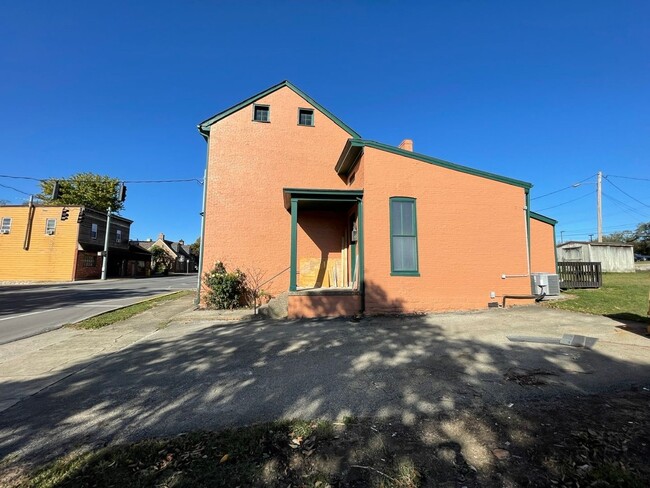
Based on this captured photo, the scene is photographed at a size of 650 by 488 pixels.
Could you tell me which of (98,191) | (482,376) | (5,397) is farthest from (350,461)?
(98,191)

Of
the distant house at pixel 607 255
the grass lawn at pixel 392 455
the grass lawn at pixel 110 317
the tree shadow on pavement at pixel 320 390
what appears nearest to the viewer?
the grass lawn at pixel 392 455

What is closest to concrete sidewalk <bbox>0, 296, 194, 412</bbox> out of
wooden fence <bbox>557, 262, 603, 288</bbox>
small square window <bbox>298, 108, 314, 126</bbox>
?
small square window <bbox>298, 108, 314, 126</bbox>

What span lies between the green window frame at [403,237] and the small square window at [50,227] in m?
37.5

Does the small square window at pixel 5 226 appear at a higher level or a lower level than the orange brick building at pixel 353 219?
higher

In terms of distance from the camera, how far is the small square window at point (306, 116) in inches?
541

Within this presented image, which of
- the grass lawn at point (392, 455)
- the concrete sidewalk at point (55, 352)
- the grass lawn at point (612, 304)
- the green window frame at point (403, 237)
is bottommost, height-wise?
the concrete sidewalk at point (55, 352)

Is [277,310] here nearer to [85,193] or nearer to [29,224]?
[29,224]

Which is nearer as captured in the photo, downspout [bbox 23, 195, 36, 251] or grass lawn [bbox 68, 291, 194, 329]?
grass lawn [bbox 68, 291, 194, 329]

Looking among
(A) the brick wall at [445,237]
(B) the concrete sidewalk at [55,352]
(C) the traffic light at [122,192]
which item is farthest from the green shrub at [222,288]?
(C) the traffic light at [122,192]

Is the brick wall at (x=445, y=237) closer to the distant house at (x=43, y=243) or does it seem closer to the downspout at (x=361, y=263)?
the downspout at (x=361, y=263)

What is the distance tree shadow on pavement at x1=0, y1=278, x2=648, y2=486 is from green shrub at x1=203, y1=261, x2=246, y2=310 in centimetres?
465

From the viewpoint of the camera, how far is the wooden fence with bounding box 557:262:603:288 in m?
13.7

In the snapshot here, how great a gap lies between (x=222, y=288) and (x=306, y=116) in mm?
8162

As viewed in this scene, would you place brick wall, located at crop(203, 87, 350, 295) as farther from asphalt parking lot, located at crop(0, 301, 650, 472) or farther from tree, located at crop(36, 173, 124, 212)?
tree, located at crop(36, 173, 124, 212)
